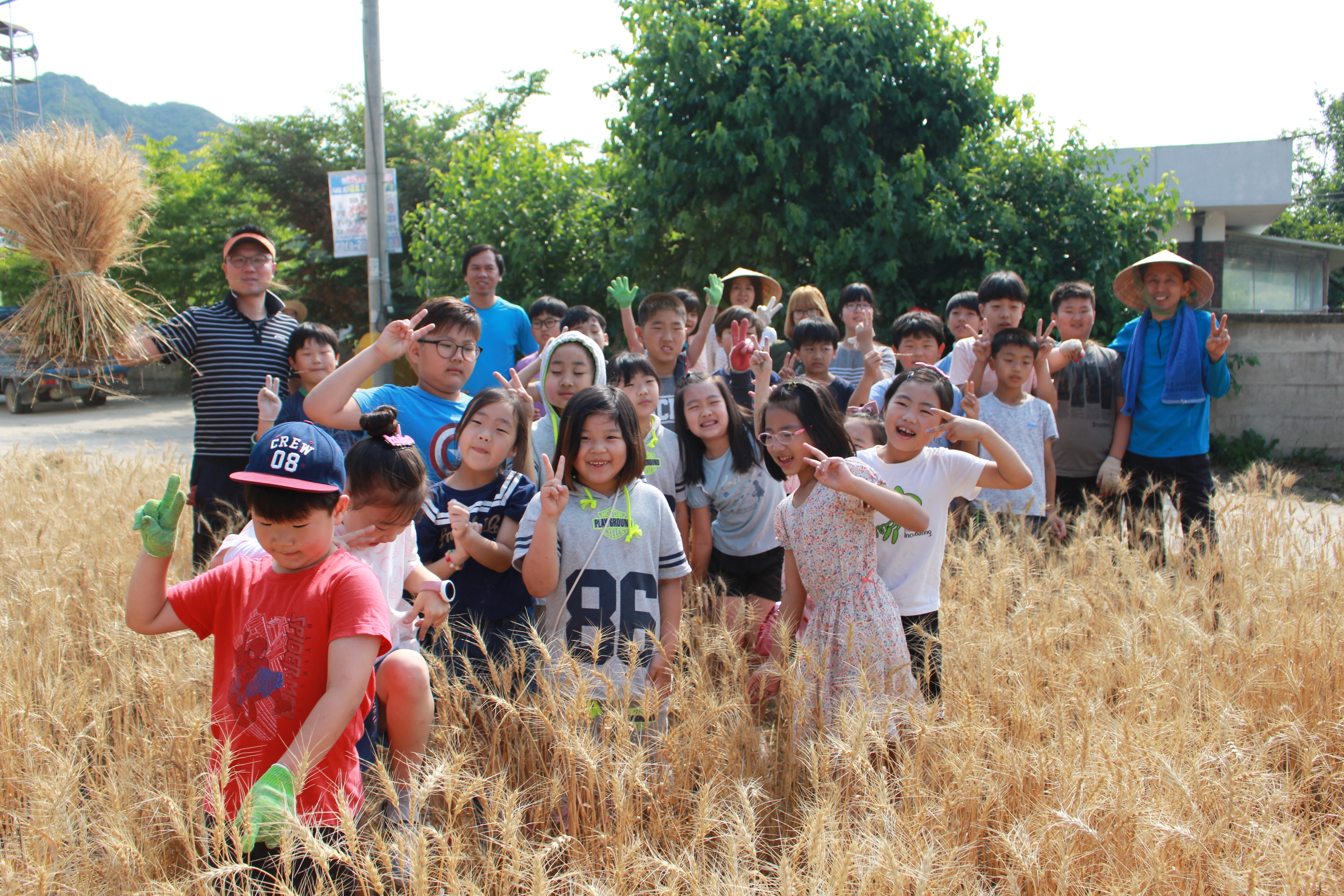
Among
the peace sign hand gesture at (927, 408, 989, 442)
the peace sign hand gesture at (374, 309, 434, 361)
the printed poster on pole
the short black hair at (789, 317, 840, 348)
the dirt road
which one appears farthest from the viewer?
the dirt road

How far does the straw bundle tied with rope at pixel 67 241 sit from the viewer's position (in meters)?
3.79

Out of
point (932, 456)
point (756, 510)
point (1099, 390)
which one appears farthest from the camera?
point (1099, 390)

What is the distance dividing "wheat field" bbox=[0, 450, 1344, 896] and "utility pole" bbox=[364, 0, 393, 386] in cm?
614

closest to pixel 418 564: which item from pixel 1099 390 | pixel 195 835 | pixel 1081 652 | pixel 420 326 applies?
pixel 195 835

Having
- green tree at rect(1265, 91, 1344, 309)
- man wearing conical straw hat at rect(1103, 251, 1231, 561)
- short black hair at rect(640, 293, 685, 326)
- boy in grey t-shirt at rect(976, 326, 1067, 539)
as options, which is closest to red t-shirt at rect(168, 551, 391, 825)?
short black hair at rect(640, 293, 685, 326)

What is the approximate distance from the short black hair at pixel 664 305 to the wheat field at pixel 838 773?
193cm

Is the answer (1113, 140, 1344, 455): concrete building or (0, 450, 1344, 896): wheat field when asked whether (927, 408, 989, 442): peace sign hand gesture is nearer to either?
(0, 450, 1344, 896): wheat field

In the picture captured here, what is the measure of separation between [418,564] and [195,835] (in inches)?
35.0

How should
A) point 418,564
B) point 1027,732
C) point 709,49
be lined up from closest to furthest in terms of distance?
point 1027,732, point 418,564, point 709,49

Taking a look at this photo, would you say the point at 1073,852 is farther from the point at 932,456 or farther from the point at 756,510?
the point at 756,510

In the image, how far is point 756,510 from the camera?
379cm

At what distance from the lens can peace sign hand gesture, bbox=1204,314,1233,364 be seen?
4.42 m

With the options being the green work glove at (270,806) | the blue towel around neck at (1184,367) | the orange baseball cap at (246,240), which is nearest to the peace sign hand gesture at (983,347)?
the blue towel around neck at (1184,367)

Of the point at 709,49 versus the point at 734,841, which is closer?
the point at 734,841
